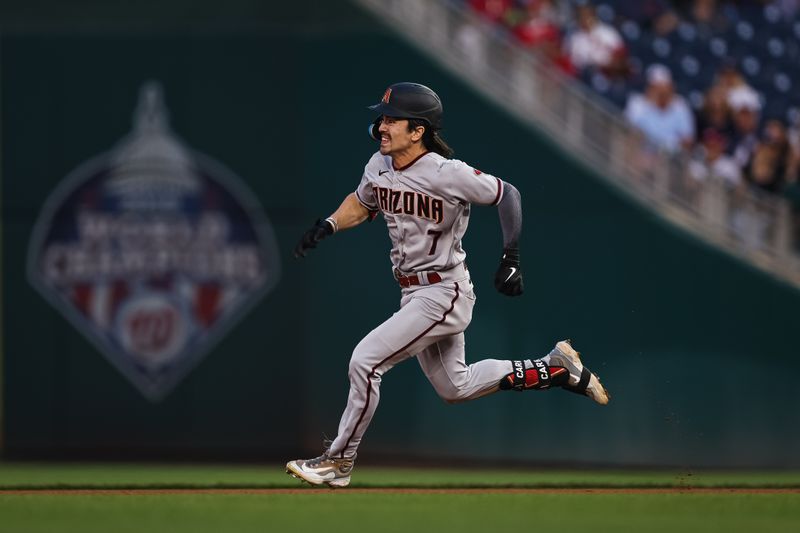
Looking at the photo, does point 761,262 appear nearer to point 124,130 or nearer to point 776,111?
point 776,111

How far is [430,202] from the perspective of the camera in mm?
6914

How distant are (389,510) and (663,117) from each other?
18.3 ft

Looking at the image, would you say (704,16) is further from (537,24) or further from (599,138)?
(599,138)

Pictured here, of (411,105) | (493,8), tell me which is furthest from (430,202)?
(493,8)

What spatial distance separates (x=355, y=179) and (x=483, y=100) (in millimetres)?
1075

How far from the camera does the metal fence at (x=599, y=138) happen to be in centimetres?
1002

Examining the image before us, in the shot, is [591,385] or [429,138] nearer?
[429,138]

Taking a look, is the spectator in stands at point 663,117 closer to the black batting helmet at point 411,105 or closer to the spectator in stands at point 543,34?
the spectator in stands at point 543,34

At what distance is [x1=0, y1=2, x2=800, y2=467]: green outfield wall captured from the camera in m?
10.2

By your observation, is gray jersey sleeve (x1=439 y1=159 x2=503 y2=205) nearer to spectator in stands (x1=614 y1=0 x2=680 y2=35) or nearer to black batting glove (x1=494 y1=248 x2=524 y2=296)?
black batting glove (x1=494 y1=248 x2=524 y2=296)

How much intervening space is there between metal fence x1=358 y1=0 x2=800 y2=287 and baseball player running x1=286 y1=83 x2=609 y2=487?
338 cm

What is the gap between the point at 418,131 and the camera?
698 cm

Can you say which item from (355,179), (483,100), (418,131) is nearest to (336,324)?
(355,179)

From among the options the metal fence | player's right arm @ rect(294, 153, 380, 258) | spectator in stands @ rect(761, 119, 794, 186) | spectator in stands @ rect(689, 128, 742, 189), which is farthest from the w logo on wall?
spectator in stands @ rect(761, 119, 794, 186)
